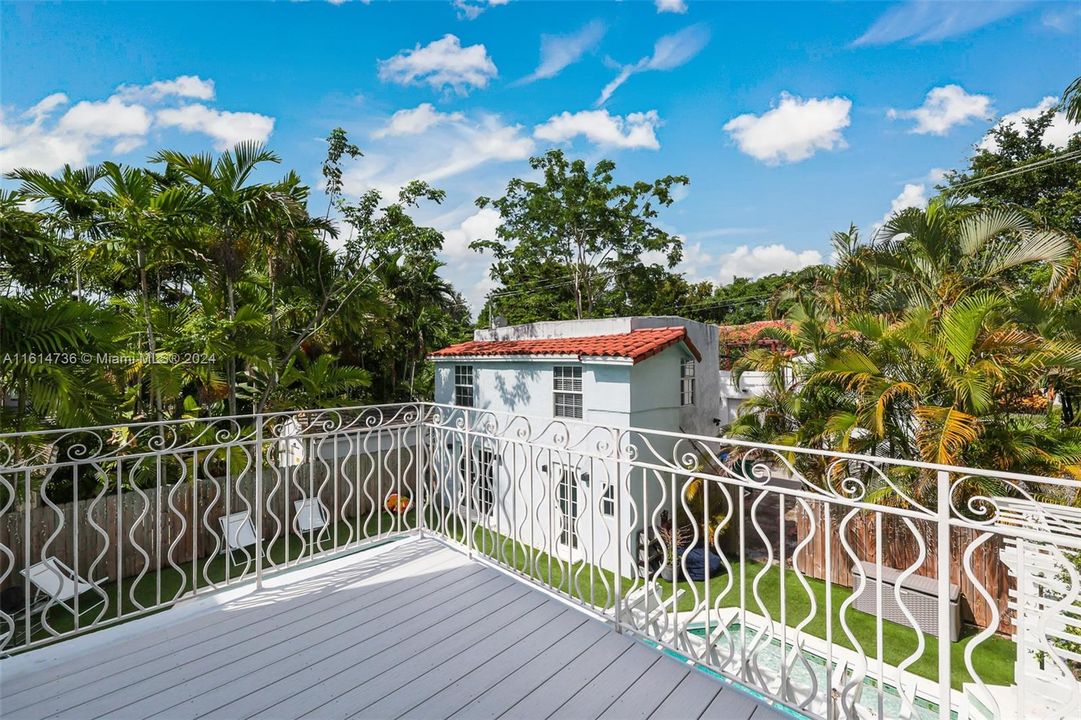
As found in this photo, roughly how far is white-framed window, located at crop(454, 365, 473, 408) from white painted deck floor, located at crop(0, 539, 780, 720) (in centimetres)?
914

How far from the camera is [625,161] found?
55.9 ft

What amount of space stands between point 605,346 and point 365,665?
7.56m

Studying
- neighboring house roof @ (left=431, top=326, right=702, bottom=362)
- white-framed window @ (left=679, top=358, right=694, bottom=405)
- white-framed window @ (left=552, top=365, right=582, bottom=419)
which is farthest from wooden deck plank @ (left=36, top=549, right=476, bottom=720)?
white-framed window @ (left=679, top=358, right=694, bottom=405)

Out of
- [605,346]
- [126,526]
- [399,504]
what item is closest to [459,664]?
[399,504]

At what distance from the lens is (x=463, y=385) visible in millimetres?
12539

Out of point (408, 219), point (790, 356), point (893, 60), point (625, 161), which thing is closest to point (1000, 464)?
point (790, 356)

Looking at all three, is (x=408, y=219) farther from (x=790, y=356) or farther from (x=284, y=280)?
(x=790, y=356)

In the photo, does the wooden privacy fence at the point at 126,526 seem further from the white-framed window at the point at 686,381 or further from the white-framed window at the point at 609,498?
the white-framed window at the point at 686,381

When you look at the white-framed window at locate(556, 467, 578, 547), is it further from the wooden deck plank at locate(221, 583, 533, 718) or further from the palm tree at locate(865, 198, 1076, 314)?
the palm tree at locate(865, 198, 1076, 314)

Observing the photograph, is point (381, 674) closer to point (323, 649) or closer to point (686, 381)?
point (323, 649)

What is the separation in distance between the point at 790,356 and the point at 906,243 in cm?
242

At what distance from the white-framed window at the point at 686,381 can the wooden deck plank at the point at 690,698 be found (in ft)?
27.3

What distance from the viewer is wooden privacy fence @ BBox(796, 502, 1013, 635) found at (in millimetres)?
6547

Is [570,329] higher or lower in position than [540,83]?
lower
